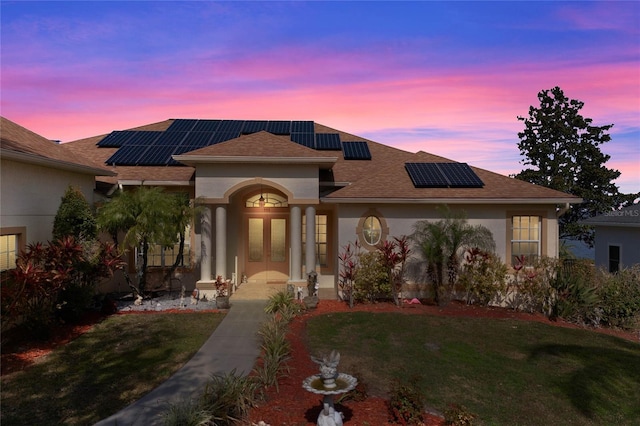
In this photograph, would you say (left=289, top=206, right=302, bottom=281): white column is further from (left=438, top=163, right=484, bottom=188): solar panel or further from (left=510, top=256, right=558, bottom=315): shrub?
(left=510, top=256, right=558, bottom=315): shrub

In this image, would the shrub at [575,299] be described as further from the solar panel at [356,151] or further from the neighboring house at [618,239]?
the solar panel at [356,151]

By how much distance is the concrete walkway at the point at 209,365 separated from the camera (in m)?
6.97

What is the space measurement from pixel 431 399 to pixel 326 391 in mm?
2738

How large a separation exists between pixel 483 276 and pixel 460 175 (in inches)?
181

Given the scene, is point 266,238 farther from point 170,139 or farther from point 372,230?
point 170,139

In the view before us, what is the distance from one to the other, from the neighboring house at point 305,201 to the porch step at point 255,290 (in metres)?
0.53

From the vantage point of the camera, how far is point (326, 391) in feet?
20.1

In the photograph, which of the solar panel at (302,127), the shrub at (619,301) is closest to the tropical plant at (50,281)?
the solar panel at (302,127)

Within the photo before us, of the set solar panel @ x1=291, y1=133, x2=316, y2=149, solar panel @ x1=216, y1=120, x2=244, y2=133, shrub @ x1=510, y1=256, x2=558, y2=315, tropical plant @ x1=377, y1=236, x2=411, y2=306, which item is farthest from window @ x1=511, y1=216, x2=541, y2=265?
solar panel @ x1=216, y1=120, x2=244, y2=133

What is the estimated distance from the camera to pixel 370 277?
14.8m

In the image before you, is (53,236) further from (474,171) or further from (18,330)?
(474,171)

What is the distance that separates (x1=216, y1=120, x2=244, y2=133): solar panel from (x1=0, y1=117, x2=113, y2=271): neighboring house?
852 centimetres

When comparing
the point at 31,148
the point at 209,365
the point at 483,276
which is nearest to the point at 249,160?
the point at 31,148

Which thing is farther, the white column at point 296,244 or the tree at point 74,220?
the white column at point 296,244
